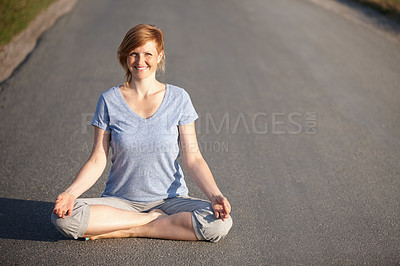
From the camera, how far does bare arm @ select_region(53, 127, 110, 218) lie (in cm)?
285

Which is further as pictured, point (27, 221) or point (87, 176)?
point (27, 221)

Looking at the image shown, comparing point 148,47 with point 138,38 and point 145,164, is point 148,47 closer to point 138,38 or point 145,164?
point 138,38

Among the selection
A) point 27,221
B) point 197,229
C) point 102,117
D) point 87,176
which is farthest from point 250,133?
point 27,221

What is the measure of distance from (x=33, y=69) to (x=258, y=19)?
5.53 meters

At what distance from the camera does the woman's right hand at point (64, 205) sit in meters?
2.82

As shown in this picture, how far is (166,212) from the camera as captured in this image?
331cm

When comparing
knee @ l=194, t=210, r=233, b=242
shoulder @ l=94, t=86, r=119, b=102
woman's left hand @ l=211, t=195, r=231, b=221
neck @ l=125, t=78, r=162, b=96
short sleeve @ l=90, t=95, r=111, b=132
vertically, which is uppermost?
neck @ l=125, t=78, r=162, b=96

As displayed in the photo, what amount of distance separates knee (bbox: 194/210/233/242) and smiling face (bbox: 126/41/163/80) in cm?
113

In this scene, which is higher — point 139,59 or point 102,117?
point 139,59

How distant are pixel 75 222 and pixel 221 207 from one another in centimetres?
101

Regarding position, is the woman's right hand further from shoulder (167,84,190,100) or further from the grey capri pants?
shoulder (167,84,190,100)

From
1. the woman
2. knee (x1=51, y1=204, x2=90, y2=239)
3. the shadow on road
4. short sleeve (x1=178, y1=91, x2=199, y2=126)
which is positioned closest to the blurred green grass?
the shadow on road

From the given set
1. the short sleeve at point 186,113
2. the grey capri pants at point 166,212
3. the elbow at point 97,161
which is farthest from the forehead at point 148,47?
the grey capri pants at point 166,212

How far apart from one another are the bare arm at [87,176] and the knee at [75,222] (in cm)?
7
